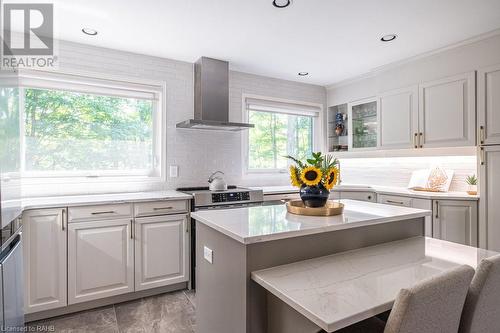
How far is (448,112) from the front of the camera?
303 cm

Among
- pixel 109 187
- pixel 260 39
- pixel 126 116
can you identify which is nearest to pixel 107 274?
pixel 109 187

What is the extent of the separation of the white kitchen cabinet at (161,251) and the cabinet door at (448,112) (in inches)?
114

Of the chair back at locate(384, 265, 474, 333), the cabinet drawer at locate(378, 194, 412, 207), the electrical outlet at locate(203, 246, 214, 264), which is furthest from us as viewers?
the cabinet drawer at locate(378, 194, 412, 207)

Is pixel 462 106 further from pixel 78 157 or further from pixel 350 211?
pixel 78 157

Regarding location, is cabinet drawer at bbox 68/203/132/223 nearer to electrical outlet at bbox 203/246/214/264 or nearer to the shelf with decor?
electrical outlet at bbox 203/246/214/264

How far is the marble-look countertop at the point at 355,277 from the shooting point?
3.18 feet

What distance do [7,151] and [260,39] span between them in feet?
7.54

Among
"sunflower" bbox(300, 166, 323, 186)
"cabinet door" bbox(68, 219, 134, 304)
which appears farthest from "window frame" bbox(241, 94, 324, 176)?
"sunflower" bbox(300, 166, 323, 186)

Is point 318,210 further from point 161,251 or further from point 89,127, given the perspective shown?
point 89,127

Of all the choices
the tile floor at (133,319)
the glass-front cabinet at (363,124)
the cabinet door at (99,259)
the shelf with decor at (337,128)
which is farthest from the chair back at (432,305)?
the shelf with decor at (337,128)

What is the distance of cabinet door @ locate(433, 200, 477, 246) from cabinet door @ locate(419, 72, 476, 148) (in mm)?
636

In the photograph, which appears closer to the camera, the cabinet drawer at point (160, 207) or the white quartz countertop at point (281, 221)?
the white quartz countertop at point (281, 221)

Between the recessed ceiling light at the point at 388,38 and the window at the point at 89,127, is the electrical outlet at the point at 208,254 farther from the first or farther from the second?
the recessed ceiling light at the point at 388,38

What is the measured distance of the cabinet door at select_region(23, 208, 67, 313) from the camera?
2.20m
